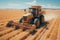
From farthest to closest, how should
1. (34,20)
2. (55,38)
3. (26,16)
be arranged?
(34,20) → (26,16) → (55,38)

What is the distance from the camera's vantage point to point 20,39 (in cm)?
802

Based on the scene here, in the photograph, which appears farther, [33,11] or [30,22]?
[33,11]

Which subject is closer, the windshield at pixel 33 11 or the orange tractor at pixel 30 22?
the orange tractor at pixel 30 22

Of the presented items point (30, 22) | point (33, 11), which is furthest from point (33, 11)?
point (30, 22)

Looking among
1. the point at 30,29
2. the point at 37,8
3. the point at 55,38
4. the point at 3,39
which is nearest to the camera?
the point at 3,39

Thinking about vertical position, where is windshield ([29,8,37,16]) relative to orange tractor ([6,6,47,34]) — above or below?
above

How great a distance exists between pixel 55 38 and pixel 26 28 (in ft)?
10.3

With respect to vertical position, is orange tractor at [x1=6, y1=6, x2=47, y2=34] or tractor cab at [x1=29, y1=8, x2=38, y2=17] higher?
tractor cab at [x1=29, y1=8, x2=38, y2=17]

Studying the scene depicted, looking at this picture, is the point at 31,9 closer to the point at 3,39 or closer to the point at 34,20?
the point at 34,20

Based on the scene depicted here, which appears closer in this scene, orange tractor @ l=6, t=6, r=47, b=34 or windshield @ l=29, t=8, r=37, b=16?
orange tractor @ l=6, t=6, r=47, b=34

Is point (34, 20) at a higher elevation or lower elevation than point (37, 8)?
lower

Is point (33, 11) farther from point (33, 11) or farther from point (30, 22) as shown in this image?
point (30, 22)

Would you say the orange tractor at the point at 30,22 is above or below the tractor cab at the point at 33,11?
below

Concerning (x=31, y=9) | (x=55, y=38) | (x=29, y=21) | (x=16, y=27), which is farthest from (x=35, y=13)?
(x=55, y=38)
